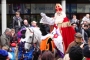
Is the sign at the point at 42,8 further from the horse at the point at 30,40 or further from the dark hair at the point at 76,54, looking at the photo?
the dark hair at the point at 76,54

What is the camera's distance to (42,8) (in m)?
24.3

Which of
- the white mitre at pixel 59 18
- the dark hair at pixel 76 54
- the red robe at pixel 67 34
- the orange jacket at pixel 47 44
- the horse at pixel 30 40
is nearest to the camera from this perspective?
the dark hair at pixel 76 54

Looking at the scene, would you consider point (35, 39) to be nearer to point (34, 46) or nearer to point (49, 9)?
point (34, 46)

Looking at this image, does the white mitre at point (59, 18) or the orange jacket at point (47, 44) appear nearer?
the orange jacket at point (47, 44)

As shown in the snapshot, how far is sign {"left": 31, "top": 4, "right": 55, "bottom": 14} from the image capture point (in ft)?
79.5

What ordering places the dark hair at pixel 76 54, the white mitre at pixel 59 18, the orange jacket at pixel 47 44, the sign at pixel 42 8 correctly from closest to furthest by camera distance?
the dark hair at pixel 76 54 < the orange jacket at pixel 47 44 < the white mitre at pixel 59 18 < the sign at pixel 42 8

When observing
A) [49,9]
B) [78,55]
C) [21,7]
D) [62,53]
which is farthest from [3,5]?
[78,55]

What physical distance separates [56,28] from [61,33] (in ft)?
0.81

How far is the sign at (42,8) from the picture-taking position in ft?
79.5

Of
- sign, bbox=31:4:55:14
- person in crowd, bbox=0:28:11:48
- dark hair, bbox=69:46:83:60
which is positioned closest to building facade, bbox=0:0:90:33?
sign, bbox=31:4:55:14

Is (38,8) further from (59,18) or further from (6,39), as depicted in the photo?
(59,18)

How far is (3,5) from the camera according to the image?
2109 cm

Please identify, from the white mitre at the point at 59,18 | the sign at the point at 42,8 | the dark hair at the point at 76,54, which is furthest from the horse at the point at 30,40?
the sign at the point at 42,8

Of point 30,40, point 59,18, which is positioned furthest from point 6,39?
point 30,40
